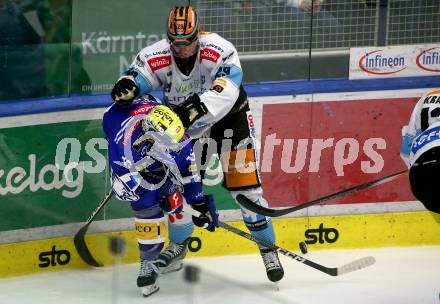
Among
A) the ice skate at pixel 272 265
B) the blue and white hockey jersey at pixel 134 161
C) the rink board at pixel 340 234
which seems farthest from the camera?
the rink board at pixel 340 234

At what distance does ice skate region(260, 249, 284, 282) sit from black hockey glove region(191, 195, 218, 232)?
42cm

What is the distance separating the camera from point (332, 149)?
622 centimetres

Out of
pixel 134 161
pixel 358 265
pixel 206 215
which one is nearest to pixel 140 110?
pixel 134 161

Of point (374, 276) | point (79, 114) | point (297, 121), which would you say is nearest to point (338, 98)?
point (297, 121)

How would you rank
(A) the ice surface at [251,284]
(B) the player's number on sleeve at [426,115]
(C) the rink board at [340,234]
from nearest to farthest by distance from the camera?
(B) the player's number on sleeve at [426,115], (A) the ice surface at [251,284], (C) the rink board at [340,234]

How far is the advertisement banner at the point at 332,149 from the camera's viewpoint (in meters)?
6.18

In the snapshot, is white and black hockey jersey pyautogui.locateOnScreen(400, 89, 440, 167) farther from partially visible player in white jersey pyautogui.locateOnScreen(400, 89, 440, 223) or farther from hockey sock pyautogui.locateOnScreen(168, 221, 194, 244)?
hockey sock pyautogui.locateOnScreen(168, 221, 194, 244)

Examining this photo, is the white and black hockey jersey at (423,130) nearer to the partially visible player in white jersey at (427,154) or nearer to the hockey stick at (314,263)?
the partially visible player in white jersey at (427,154)

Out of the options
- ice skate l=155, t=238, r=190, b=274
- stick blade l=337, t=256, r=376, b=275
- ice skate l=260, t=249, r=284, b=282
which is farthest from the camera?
ice skate l=155, t=238, r=190, b=274

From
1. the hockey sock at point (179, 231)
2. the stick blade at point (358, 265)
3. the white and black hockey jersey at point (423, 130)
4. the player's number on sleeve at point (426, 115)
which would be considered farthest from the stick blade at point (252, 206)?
the player's number on sleeve at point (426, 115)

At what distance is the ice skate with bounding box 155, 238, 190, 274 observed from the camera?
18.6ft

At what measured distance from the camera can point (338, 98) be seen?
620cm

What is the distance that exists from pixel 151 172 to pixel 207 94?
49cm

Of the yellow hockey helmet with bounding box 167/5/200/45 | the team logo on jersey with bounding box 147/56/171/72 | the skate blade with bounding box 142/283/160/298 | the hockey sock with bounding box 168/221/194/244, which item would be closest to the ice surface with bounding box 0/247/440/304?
the skate blade with bounding box 142/283/160/298
